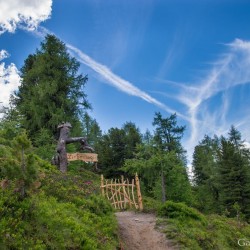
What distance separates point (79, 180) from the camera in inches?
698

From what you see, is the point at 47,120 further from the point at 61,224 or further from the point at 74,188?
the point at 61,224

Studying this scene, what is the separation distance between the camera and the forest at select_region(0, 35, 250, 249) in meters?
7.71

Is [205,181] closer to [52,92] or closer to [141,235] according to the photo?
[52,92]

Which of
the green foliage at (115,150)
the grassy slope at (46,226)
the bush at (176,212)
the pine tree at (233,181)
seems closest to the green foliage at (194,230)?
the bush at (176,212)

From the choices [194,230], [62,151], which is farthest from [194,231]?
[62,151]

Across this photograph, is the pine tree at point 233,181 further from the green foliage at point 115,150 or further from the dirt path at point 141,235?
the dirt path at point 141,235

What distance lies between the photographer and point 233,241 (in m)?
14.4

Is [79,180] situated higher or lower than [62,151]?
lower

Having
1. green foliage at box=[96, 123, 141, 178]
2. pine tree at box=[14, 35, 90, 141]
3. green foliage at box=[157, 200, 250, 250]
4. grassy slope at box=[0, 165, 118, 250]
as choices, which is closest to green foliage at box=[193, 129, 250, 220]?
green foliage at box=[96, 123, 141, 178]

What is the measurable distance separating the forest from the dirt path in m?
0.51

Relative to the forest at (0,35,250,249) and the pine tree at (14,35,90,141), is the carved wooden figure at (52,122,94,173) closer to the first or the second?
the forest at (0,35,250,249)

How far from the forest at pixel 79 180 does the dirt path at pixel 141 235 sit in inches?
20.0

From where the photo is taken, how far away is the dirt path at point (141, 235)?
37.3ft

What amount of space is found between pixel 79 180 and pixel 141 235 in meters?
6.29
